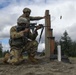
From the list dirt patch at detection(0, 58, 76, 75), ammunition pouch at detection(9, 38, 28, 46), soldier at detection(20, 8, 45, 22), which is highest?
soldier at detection(20, 8, 45, 22)

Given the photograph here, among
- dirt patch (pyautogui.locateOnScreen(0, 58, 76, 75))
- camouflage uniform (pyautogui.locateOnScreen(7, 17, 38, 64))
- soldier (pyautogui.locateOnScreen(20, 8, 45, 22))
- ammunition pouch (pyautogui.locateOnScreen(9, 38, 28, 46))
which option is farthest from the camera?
soldier (pyautogui.locateOnScreen(20, 8, 45, 22))

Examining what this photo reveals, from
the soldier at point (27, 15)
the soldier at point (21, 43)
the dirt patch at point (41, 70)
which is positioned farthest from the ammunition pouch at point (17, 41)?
the dirt patch at point (41, 70)

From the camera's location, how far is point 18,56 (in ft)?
32.6

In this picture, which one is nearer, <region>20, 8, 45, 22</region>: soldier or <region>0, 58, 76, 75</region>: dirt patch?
<region>0, 58, 76, 75</region>: dirt patch

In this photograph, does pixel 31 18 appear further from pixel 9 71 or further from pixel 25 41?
pixel 9 71

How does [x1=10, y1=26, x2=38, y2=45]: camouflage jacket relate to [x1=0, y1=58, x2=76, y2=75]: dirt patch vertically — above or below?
above

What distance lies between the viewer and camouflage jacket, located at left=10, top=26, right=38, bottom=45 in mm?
9702

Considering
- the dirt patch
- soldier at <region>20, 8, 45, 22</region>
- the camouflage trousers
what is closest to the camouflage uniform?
the camouflage trousers

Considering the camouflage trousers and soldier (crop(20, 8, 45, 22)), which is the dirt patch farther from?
soldier (crop(20, 8, 45, 22))

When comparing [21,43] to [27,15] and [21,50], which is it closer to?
[21,50]

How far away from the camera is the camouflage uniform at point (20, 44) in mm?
9867

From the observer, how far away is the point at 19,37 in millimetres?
9812

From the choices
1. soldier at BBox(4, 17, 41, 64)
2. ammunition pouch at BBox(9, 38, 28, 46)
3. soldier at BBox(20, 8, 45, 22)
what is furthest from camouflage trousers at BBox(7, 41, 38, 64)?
soldier at BBox(20, 8, 45, 22)

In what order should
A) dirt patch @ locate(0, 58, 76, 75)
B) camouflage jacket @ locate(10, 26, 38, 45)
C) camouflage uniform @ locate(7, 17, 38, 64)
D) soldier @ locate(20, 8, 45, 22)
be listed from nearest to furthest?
dirt patch @ locate(0, 58, 76, 75) → camouflage jacket @ locate(10, 26, 38, 45) → camouflage uniform @ locate(7, 17, 38, 64) → soldier @ locate(20, 8, 45, 22)
